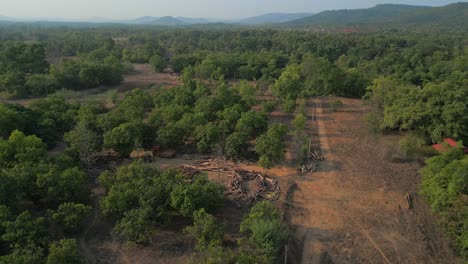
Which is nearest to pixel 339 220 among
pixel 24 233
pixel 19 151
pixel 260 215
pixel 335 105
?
pixel 260 215

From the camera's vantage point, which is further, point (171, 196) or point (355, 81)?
point (355, 81)

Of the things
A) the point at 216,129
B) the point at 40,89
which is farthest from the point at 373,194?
the point at 40,89

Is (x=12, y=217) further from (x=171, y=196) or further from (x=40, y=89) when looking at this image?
(x=40, y=89)

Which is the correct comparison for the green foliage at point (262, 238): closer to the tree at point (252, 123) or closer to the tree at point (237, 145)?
the tree at point (237, 145)

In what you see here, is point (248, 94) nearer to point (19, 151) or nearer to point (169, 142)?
point (169, 142)

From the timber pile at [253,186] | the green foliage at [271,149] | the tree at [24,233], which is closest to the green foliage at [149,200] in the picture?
the timber pile at [253,186]

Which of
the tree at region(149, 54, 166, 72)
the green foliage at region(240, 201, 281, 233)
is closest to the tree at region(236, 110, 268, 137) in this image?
the green foliage at region(240, 201, 281, 233)
